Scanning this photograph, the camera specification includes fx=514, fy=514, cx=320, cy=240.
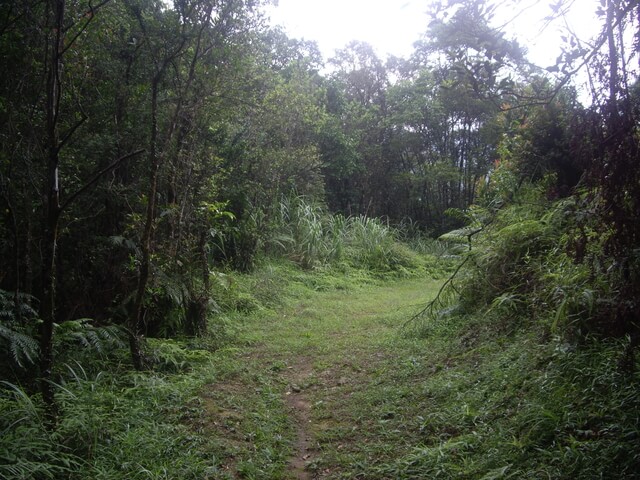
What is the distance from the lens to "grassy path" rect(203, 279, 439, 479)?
3936mm

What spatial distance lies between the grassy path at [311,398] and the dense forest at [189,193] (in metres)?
0.71

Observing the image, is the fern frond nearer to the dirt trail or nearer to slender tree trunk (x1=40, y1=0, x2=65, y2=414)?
slender tree trunk (x1=40, y1=0, x2=65, y2=414)

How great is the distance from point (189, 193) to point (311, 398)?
329 centimetres

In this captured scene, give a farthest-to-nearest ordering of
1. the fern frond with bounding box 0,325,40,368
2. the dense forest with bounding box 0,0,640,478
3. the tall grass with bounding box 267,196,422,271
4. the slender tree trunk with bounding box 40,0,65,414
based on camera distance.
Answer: the tall grass with bounding box 267,196,422,271 → the fern frond with bounding box 0,325,40,368 → the slender tree trunk with bounding box 40,0,65,414 → the dense forest with bounding box 0,0,640,478

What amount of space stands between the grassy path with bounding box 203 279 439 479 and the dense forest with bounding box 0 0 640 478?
2.32 feet

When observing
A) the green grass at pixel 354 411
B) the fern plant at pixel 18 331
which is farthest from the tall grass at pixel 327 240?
the fern plant at pixel 18 331

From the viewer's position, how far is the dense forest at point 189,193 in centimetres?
316

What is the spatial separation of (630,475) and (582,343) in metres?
1.49

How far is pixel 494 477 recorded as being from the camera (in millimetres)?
3098

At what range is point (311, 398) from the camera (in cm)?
532

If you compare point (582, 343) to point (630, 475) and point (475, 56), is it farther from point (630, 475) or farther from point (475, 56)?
point (475, 56)

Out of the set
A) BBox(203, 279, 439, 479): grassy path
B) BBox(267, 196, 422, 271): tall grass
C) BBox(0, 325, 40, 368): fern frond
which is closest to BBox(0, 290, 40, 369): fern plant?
BBox(0, 325, 40, 368): fern frond

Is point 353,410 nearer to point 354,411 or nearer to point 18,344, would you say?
point 354,411


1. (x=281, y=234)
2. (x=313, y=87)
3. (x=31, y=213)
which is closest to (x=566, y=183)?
(x=31, y=213)
